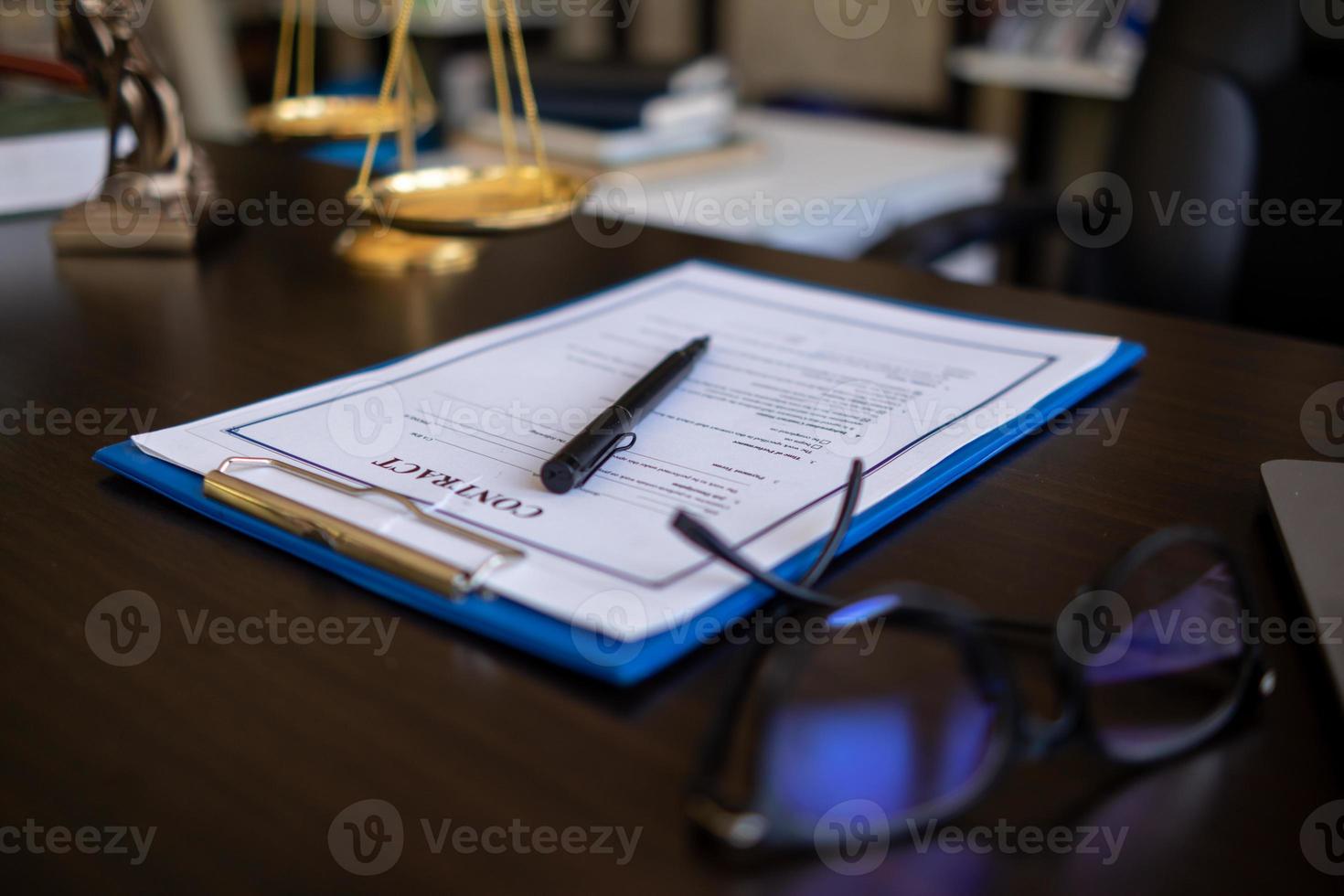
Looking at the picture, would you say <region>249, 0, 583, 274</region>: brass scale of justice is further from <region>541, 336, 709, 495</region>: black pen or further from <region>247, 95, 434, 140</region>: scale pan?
<region>541, 336, 709, 495</region>: black pen

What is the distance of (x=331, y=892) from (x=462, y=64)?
2.34 metres

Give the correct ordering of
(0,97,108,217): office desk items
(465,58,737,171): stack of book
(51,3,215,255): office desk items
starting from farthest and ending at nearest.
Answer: (465,58,737,171): stack of book < (0,97,108,217): office desk items < (51,3,215,255): office desk items

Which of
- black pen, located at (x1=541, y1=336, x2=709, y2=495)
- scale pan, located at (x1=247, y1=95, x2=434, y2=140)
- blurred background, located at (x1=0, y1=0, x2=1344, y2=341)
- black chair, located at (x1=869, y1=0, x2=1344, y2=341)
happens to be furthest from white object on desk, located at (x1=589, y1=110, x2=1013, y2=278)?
black pen, located at (x1=541, y1=336, x2=709, y2=495)

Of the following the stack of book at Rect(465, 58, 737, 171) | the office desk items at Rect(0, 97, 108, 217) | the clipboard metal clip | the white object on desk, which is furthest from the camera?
the stack of book at Rect(465, 58, 737, 171)

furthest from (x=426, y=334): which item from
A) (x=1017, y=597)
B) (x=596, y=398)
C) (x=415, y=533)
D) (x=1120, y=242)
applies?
(x=1120, y=242)

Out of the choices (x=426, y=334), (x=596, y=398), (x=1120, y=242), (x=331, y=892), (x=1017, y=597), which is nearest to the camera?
(x=331, y=892)

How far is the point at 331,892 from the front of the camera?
0.95ft

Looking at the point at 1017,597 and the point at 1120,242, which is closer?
the point at 1017,597

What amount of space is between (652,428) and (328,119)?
60 cm

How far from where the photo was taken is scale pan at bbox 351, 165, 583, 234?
694mm

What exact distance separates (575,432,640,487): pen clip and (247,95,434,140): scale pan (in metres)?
0.46

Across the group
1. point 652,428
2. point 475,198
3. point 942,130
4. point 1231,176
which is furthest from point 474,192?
point 942,130

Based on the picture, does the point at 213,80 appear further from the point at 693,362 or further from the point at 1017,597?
the point at 1017,597

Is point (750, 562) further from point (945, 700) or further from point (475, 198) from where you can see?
point (475, 198)
